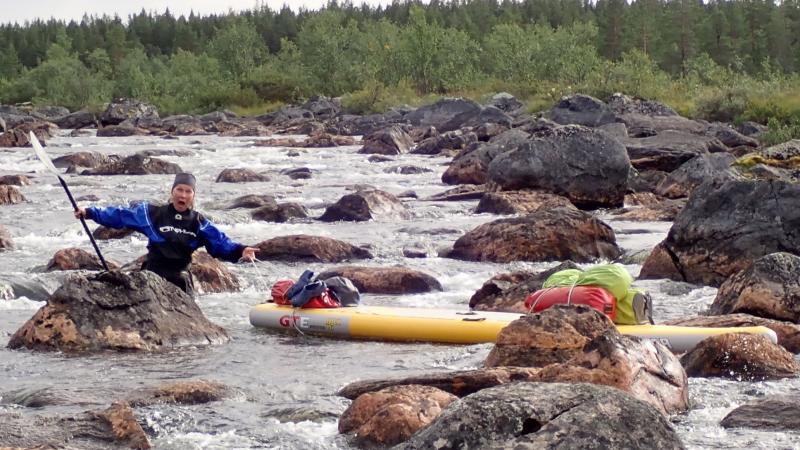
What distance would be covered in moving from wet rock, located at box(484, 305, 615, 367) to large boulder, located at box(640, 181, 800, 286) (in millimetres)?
4158

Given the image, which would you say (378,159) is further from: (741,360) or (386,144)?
(741,360)

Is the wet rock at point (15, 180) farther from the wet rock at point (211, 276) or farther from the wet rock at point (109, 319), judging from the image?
the wet rock at point (109, 319)

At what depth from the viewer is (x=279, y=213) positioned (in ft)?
50.5

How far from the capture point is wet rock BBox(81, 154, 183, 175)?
2131 cm

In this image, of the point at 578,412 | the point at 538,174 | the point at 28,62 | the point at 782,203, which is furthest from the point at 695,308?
the point at 28,62

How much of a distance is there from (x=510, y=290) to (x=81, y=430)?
15.1ft

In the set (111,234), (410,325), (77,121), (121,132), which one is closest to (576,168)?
(111,234)

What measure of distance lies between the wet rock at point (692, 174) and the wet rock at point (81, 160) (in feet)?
37.1

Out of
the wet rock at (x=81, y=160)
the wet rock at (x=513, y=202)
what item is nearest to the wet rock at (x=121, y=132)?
the wet rock at (x=81, y=160)

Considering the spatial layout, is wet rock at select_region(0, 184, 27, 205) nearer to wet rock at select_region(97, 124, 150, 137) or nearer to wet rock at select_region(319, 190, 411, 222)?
wet rock at select_region(319, 190, 411, 222)

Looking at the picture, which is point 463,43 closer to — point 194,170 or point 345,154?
point 345,154

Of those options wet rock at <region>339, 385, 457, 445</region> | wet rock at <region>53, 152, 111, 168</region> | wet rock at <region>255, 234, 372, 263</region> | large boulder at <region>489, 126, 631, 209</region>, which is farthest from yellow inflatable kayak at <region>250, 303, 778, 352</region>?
wet rock at <region>53, 152, 111, 168</region>

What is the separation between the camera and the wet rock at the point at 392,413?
17.6 feet

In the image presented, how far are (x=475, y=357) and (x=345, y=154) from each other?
19.3 meters
